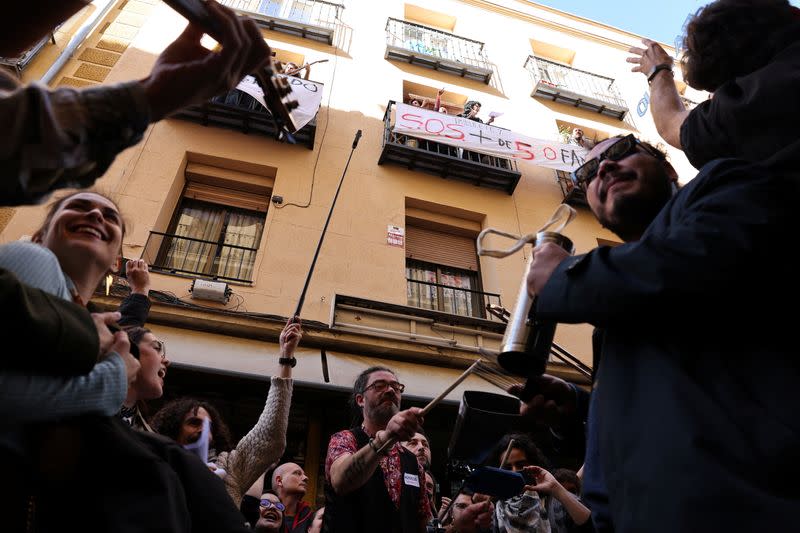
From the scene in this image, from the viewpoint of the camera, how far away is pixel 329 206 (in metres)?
7.31

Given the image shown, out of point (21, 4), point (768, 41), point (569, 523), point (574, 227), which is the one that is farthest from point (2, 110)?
point (574, 227)

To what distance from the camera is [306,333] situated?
231 inches

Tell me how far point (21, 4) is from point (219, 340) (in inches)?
198

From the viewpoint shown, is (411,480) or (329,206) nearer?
(411,480)

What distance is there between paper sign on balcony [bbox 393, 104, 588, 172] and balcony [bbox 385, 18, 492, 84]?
2.27 metres

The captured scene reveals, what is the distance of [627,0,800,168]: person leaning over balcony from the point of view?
3.99ft


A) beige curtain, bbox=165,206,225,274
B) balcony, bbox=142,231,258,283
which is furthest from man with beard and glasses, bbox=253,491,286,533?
beige curtain, bbox=165,206,225,274

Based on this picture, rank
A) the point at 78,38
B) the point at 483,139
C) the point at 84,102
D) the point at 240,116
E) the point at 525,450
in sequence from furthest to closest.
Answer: the point at 483,139 → the point at 78,38 → the point at 240,116 → the point at 525,450 → the point at 84,102

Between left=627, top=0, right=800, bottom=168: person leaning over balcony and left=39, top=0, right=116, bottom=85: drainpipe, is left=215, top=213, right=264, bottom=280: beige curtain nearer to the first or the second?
left=39, top=0, right=116, bottom=85: drainpipe

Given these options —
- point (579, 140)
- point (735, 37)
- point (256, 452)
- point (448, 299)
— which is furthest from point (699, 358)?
point (579, 140)

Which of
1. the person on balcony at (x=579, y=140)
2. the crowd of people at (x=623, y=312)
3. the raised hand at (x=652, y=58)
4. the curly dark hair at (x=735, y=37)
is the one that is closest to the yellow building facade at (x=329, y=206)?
the person on balcony at (x=579, y=140)

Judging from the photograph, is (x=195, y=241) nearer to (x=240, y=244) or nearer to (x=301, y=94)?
(x=240, y=244)

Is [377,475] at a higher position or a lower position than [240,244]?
lower

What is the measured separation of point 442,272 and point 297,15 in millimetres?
6586
